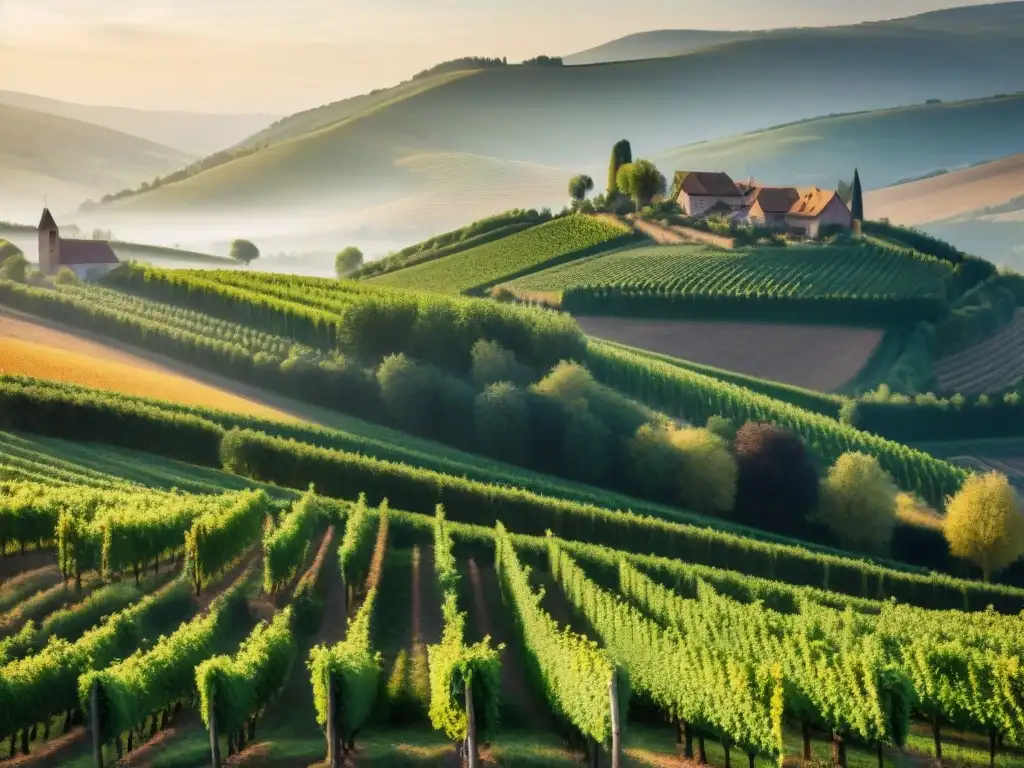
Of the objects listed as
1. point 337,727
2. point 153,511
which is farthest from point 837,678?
point 153,511

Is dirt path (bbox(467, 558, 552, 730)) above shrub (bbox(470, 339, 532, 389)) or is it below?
below

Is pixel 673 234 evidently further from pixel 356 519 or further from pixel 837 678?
pixel 837 678

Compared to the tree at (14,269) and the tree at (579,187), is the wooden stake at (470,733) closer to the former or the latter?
the tree at (14,269)

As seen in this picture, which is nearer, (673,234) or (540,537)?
(540,537)

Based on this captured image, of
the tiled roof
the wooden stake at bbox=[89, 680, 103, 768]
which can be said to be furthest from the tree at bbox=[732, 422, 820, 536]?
the tiled roof

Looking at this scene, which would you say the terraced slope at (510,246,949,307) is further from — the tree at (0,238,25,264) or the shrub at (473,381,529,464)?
the tree at (0,238,25,264)

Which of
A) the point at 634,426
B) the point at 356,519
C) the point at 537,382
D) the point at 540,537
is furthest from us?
the point at 537,382
